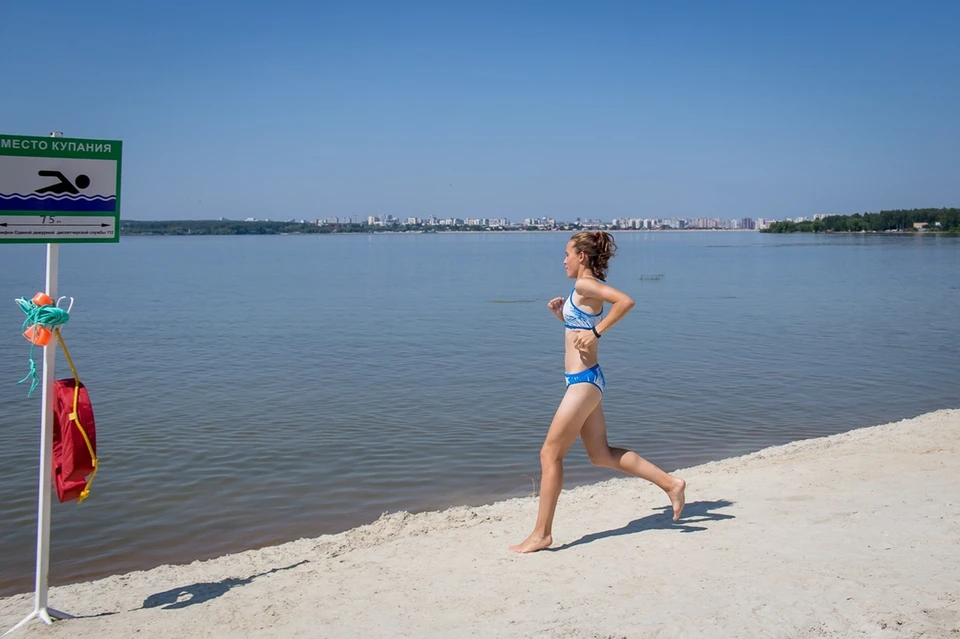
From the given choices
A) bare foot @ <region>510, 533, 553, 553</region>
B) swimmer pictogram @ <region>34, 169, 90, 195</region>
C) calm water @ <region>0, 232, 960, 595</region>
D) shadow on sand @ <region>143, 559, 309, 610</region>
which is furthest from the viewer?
calm water @ <region>0, 232, 960, 595</region>

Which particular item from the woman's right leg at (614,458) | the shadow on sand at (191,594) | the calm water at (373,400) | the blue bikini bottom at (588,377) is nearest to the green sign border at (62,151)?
the shadow on sand at (191,594)

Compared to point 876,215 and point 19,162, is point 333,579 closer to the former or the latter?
point 19,162

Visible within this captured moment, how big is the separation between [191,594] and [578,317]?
3173mm

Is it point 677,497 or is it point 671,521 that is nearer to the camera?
point 677,497

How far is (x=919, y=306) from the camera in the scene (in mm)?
33188

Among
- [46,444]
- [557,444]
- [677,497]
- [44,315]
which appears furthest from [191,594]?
[677,497]

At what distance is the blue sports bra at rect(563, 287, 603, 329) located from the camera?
18.8ft

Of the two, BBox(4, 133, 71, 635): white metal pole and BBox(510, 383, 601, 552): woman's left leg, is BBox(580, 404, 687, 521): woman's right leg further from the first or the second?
BBox(4, 133, 71, 635): white metal pole

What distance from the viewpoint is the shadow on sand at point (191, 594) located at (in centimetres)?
558

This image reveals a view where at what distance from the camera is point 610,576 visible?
5.36 meters

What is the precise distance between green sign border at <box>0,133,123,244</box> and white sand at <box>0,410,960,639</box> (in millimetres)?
2434

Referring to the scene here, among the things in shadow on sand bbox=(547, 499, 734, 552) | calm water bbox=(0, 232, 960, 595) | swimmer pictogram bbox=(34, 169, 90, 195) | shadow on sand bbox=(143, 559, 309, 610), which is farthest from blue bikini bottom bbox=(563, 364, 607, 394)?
swimmer pictogram bbox=(34, 169, 90, 195)

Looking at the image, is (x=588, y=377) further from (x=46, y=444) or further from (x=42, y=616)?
(x=42, y=616)

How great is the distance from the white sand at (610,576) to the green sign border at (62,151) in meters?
2.43
